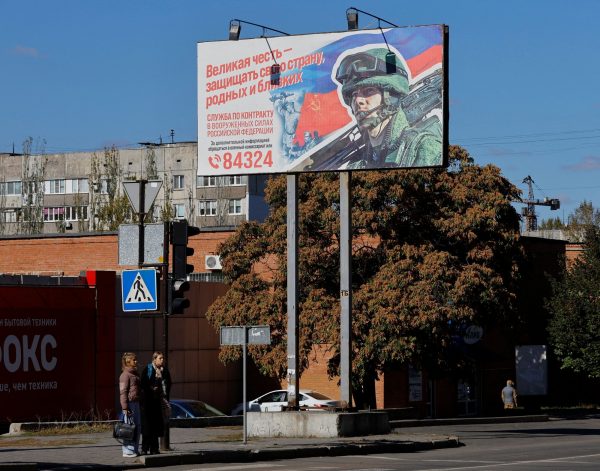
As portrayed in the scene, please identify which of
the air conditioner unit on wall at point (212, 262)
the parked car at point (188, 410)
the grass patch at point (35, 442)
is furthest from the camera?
the air conditioner unit on wall at point (212, 262)

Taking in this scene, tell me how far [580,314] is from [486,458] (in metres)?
30.2

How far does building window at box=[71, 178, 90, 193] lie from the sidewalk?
104m

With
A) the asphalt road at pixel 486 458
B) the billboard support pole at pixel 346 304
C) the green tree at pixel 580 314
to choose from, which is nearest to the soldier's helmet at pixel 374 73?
the billboard support pole at pixel 346 304

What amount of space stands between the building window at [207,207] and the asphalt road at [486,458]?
97951mm

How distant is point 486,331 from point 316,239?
42.7 ft

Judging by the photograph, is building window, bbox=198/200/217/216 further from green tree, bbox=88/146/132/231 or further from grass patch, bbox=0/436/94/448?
grass patch, bbox=0/436/94/448

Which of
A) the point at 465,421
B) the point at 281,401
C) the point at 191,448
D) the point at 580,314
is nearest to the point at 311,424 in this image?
the point at 191,448

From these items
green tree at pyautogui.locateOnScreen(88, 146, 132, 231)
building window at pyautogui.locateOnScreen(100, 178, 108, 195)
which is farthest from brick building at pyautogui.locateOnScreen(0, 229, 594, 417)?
building window at pyautogui.locateOnScreen(100, 178, 108, 195)

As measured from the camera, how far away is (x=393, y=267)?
4069 centimetres

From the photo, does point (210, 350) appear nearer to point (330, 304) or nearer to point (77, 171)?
point (330, 304)

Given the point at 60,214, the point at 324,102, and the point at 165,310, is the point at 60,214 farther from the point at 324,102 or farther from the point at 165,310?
the point at 165,310

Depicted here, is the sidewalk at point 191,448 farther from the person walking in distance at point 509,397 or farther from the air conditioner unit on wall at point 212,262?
the person walking in distance at point 509,397

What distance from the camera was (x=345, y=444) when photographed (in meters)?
26.3

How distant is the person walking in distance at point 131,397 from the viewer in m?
21.7
